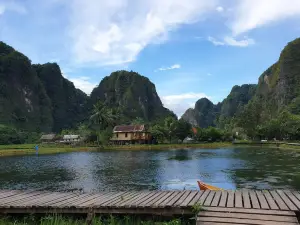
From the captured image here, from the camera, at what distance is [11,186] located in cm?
2852

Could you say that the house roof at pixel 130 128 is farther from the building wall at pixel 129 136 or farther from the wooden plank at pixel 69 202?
the wooden plank at pixel 69 202

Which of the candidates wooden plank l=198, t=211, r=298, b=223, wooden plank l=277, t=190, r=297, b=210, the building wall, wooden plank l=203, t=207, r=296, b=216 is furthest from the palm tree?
wooden plank l=198, t=211, r=298, b=223

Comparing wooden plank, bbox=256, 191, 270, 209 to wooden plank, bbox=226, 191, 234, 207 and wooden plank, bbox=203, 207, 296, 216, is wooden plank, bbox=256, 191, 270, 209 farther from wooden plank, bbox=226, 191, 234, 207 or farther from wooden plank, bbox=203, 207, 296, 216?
wooden plank, bbox=226, 191, 234, 207

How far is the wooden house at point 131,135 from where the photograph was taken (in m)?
124

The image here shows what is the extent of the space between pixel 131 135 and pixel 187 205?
377 feet

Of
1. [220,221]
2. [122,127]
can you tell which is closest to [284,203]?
[220,221]

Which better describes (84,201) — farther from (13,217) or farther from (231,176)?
(231,176)

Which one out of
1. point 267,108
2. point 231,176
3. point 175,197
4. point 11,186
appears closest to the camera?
point 175,197

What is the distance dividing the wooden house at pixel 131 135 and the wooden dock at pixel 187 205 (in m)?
109

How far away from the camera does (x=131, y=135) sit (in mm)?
125062

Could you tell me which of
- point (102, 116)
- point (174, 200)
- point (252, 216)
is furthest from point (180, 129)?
point (252, 216)

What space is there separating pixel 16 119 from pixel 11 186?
180038mm

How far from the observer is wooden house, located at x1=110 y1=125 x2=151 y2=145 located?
123625 millimetres

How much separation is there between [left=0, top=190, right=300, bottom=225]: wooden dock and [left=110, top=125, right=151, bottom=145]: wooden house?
109 metres
